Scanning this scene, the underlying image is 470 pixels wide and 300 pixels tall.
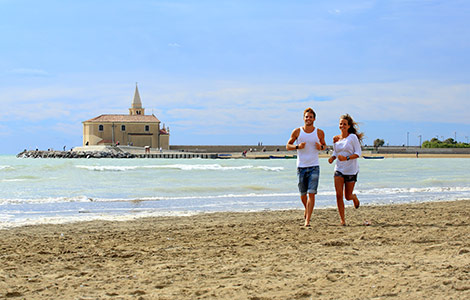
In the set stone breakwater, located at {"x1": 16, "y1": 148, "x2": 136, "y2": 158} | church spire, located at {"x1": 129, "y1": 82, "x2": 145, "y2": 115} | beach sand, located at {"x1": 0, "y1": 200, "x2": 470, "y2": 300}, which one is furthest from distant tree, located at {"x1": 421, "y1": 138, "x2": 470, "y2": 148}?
beach sand, located at {"x1": 0, "y1": 200, "x2": 470, "y2": 300}

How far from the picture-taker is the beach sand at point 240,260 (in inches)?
153

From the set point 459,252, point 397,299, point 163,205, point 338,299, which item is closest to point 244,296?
point 338,299

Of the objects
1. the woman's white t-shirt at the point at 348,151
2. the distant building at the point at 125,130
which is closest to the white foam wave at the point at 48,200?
the woman's white t-shirt at the point at 348,151

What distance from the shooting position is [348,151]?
23.7 feet

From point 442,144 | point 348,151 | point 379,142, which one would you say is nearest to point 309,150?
point 348,151

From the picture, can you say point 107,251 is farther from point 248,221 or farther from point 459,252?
point 459,252

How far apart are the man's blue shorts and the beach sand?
0.56 metres

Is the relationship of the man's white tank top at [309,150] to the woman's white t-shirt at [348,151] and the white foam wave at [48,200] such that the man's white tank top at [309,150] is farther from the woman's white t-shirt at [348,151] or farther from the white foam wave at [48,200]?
the white foam wave at [48,200]

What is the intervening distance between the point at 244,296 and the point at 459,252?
8.82 feet

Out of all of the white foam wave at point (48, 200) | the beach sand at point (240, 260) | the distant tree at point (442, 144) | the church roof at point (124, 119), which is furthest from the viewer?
the distant tree at point (442, 144)

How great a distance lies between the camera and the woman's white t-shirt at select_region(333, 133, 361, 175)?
722 cm

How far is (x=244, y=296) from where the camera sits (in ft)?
12.2

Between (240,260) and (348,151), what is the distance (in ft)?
9.73

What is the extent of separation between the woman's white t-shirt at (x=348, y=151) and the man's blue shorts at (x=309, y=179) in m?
0.36
